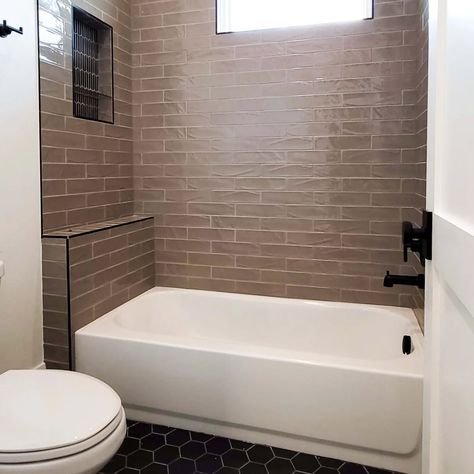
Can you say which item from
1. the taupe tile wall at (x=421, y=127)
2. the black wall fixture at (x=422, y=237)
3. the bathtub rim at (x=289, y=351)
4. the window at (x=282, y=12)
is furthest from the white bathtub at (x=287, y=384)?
the window at (x=282, y=12)

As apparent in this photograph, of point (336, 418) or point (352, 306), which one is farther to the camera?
point (352, 306)

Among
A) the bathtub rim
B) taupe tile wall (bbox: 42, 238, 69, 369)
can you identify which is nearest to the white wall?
taupe tile wall (bbox: 42, 238, 69, 369)

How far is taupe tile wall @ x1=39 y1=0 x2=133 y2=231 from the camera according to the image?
220 centimetres

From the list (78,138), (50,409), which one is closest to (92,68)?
(78,138)

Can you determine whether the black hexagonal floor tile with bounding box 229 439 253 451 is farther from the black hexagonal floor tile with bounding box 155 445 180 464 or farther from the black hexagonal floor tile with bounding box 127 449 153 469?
the black hexagonal floor tile with bounding box 127 449 153 469

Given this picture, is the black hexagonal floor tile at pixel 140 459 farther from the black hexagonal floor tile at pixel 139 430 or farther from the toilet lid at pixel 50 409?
the toilet lid at pixel 50 409

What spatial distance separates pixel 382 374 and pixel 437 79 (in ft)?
4.19

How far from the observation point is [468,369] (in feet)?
2.10

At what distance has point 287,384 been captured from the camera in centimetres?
189

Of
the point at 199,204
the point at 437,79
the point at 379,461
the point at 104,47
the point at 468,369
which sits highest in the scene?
the point at 104,47

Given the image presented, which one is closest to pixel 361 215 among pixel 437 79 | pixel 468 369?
pixel 437 79

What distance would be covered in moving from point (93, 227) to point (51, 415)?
127 centimetres

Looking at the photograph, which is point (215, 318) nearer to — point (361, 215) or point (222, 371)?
point (222, 371)

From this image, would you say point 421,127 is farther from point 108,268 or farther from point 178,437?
point 178,437
